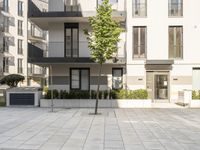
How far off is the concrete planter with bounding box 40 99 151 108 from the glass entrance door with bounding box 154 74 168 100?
12.1 feet

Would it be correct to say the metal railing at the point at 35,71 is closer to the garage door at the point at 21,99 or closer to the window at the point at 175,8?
the garage door at the point at 21,99

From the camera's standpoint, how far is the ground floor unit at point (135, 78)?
83.0 feet

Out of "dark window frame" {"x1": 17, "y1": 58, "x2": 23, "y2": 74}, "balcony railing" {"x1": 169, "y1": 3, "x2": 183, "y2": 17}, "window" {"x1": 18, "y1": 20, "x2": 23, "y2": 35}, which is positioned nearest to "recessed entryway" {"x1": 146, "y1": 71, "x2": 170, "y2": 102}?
"balcony railing" {"x1": 169, "y1": 3, "x2": 183, "y2": 17}

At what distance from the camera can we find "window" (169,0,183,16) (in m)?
25.8

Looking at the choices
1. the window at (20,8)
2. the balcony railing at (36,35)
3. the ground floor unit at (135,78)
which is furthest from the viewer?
the balcony railing at (36,35)

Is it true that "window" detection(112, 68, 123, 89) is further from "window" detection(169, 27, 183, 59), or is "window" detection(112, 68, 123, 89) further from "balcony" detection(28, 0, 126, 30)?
"window" detection(169, 27, 183, 59)

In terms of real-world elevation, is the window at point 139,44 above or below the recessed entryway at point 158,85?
above

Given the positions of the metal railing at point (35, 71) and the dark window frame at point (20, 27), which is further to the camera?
the metal railing at point (35, 71)

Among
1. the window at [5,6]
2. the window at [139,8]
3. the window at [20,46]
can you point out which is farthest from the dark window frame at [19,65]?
the window at [139,8]

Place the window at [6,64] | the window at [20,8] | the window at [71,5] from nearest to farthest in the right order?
the window at [71,5] → the window at [6,64] → the window at [20,8]

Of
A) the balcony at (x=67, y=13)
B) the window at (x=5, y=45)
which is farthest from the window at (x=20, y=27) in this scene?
the balcony at (x=67, y=13)

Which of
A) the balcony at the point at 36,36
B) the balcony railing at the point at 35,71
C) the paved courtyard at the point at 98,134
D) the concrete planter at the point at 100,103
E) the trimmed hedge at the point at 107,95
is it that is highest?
the balcony at the point at 36,36

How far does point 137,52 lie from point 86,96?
5831mm

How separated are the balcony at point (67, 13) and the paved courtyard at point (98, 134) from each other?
35.7 feet
